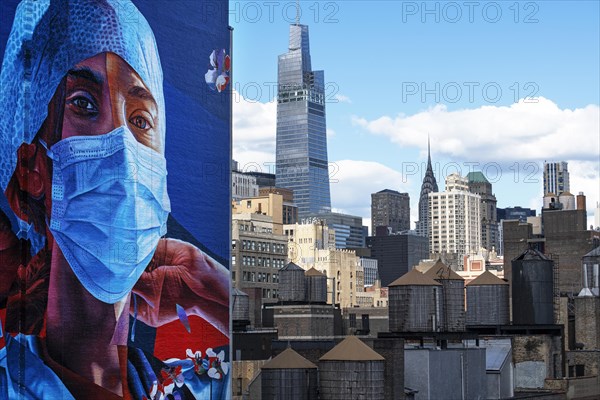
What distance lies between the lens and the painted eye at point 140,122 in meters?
66.4

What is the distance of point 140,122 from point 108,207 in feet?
20.5

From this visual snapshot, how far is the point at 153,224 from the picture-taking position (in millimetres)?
68062

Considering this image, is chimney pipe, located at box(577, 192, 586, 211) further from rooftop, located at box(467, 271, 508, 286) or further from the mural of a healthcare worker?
the mural of a healthcare worker

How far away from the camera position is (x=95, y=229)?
2453 inches

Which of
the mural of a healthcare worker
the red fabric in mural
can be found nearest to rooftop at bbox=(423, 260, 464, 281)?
the mural of a healthcare worker

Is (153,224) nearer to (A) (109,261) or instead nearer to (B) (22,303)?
(A) (109,261)

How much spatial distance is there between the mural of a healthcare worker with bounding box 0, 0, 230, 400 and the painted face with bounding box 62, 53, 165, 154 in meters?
0.09

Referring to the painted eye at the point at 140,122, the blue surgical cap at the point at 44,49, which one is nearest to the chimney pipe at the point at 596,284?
the painted eye at the point at 140,122

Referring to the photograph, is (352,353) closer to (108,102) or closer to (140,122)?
(140,122)

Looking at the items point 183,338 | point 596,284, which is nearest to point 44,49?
point 183,338

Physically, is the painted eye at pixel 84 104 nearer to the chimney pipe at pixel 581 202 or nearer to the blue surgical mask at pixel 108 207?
the blue surgical mask at pixel 108 207

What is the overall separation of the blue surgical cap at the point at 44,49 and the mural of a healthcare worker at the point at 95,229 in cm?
7

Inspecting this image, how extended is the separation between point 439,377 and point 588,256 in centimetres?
3992

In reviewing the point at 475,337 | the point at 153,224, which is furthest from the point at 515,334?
the point at 153,224
